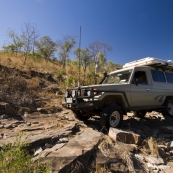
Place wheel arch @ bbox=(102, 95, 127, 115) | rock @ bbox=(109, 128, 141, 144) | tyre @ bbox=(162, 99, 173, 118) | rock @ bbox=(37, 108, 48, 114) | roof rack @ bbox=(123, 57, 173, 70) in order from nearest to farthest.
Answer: rock @ bbox=(109, 128, 141, 144) < wheel arch @ bbox=(102, 95, 127, 115) < roof rack @ bbox=(123, 57, 173, 70) < tyre @ bbox=(162, 99, 173, 118) < rock @ bbox=(37, 108, 48, 114)

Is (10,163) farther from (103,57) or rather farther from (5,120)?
(103,57)

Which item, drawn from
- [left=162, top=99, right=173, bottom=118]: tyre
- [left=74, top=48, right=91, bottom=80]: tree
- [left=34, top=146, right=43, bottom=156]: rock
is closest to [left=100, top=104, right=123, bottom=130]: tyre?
[left=34, top=146, right=43, bottom=156]: rock

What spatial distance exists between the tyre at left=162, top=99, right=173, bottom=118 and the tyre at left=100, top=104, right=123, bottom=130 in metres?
2.56

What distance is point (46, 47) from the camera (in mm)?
25438

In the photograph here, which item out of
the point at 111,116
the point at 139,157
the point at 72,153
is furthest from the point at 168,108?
the point at 72,153

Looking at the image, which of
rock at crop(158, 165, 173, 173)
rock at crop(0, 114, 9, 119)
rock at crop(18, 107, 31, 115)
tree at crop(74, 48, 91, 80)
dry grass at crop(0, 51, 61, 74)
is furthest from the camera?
tree at crop(74, 48, 91, 80)

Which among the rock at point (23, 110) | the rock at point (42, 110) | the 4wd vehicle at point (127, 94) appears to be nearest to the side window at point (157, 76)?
the 4wd vehicle at point (127, 94)

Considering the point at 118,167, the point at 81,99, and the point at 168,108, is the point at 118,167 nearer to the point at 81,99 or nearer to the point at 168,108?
the point at 81,99

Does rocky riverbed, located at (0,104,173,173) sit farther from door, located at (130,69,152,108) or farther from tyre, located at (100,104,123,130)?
door, located at (130,69,152,108)

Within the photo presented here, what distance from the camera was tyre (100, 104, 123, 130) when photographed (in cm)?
409

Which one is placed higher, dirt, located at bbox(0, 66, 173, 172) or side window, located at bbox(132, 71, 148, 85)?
side window, located at bbox(132, 71, 148, 85)

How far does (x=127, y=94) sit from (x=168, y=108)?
2.68 m

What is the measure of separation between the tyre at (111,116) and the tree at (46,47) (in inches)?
886

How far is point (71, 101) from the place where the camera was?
4395 millimetres
